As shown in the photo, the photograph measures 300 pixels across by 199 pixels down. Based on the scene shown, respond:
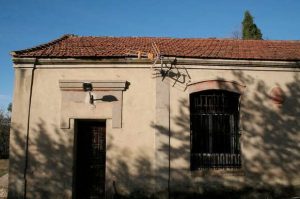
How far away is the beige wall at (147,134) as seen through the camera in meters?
8.39

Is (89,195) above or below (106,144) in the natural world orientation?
below

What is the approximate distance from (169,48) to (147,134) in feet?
9.86

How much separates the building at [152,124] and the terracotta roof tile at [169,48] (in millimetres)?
98

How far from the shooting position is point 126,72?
8789 mm

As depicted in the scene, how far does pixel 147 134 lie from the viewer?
8.53 m

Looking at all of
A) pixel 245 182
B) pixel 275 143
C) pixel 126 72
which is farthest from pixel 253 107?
pixel 126 72

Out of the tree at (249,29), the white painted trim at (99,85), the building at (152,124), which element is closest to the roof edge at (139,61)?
the building at (152,124)

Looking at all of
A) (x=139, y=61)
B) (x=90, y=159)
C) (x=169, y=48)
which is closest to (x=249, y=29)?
(x=169, y=48)

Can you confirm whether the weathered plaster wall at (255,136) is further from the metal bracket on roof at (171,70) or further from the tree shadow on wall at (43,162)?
the tree shadow on wall at (43,162)

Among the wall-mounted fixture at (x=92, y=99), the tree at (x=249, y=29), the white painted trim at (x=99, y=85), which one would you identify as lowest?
the wall-mounted fixture at (x=92, y=99)

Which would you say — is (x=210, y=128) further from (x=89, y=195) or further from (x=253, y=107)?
(x=89, y=195)

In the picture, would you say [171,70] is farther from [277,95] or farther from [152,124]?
[277,95]

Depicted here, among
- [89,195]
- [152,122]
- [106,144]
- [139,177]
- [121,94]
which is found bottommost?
[89,195]

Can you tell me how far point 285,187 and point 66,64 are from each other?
24.0 ft
